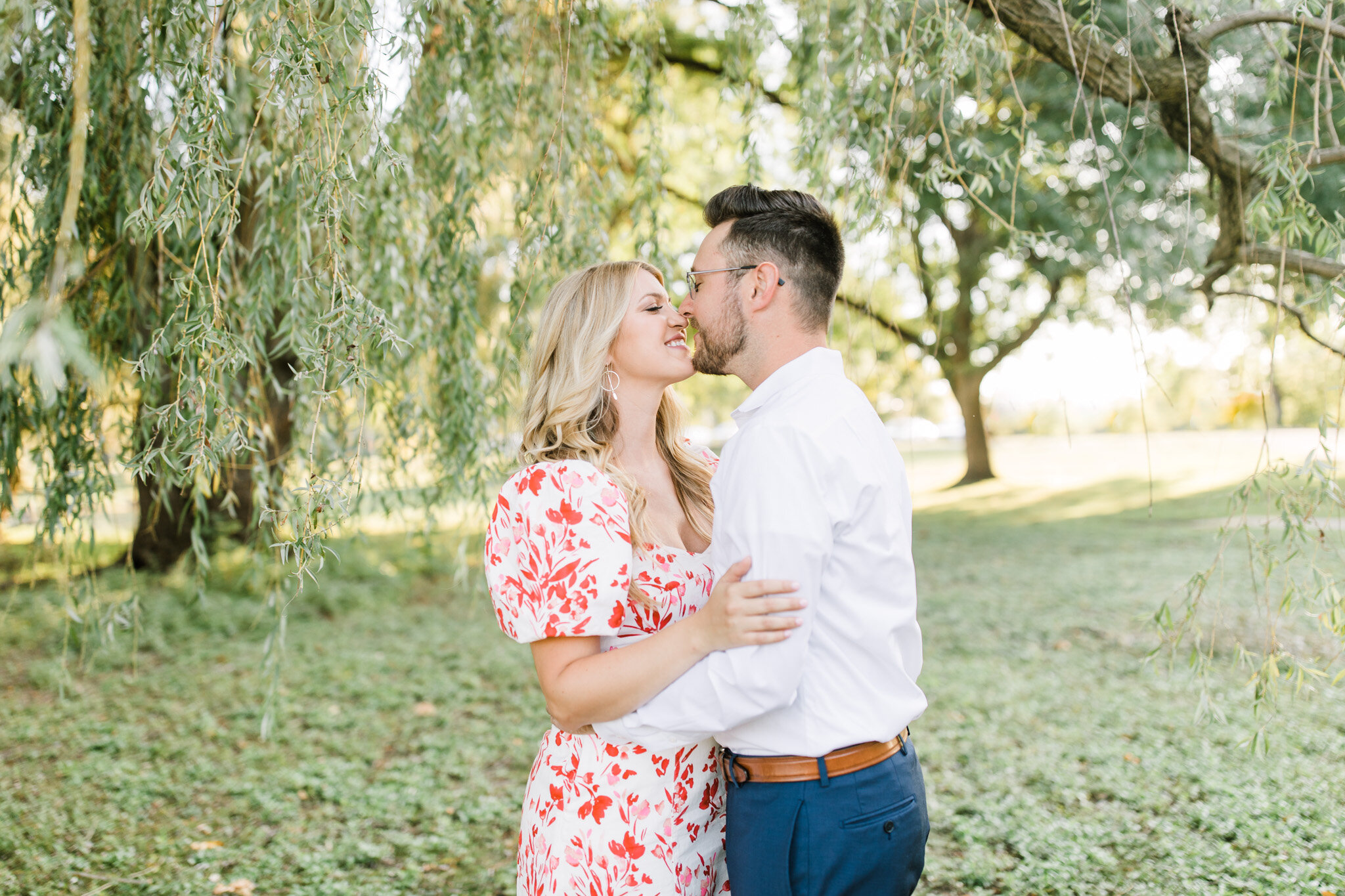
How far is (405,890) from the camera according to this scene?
10.5 feet

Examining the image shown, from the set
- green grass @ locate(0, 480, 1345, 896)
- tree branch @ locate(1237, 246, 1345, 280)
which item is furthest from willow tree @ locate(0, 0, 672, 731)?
tree branch @ locate(1237, 246, 1345, 280)

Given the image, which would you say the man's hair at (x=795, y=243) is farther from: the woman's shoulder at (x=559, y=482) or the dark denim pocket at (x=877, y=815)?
the dark denim pocket at (x=877, y=815)

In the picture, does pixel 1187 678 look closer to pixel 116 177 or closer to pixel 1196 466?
pixel 116 177

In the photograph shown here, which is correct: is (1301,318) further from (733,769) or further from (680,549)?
(733,769)

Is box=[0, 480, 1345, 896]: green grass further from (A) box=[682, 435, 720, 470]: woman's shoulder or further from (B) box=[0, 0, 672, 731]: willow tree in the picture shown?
(A) box=[682, 435, 720, 470]: woman's shoulder

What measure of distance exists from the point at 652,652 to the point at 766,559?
26cm

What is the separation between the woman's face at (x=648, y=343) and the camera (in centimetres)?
201

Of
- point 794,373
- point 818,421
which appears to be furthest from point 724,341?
point 818,421

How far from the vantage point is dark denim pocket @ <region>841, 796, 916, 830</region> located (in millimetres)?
1520

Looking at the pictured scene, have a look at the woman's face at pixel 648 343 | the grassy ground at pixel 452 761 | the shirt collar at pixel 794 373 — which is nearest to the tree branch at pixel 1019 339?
the grassy ground at pixel 452 761

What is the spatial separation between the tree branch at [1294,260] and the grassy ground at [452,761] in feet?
5.94

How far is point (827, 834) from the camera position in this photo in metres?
1.51

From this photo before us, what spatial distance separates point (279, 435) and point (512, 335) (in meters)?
2.20

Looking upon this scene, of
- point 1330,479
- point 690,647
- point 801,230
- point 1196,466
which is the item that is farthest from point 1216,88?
point 1196,466
